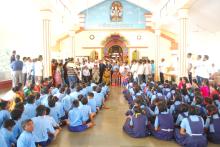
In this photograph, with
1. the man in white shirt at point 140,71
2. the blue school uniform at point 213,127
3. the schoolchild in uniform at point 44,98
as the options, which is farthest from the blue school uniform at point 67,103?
the man in white shirt at point 140,71

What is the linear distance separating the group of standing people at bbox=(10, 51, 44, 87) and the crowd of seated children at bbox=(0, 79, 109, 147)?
2632mm

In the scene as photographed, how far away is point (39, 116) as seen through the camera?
469 centimetres

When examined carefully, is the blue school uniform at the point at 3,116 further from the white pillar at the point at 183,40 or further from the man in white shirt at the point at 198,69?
the man in white shirt at the point at 198,69

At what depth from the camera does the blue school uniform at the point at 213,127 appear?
4.90 meters

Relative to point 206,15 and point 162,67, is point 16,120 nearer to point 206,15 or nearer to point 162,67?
point 162,67

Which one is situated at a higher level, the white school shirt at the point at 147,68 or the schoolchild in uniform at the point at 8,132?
the white school shirt at the point at 147,68

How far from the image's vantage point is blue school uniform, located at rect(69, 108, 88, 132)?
5.77 m

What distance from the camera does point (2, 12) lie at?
11.6 metres

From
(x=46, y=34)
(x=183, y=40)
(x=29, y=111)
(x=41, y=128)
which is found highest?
(x=46, y=34)

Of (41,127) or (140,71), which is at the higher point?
(140,71)

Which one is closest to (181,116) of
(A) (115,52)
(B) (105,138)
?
(B) (105,138)

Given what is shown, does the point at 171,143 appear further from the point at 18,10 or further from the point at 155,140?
the point at 18,10

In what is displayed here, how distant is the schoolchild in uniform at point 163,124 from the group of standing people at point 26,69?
246 inches

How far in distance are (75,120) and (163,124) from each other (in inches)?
74.5
